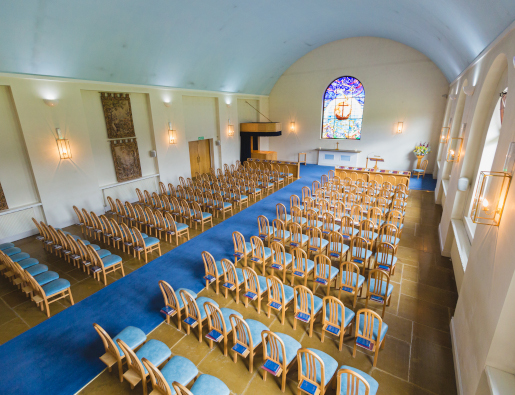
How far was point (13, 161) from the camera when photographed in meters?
7.84

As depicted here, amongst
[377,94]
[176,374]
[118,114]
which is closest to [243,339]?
[176,374]

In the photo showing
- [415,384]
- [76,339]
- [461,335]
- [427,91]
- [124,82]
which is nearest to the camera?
[415,384]

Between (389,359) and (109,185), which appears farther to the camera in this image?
(109,185)

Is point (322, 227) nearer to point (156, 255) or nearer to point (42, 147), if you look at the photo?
point (156, 255)

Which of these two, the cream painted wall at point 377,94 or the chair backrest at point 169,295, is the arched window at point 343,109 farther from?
the chair backrest at point 169,295

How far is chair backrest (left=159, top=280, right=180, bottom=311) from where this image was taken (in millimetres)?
4117

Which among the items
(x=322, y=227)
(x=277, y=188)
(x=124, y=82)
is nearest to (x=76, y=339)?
(x=322, y=227)

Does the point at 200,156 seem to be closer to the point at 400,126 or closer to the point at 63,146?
the point at 63,146

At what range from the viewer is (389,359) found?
3.81 meters

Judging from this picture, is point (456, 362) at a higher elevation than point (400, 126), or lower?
lower

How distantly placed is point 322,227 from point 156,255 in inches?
167

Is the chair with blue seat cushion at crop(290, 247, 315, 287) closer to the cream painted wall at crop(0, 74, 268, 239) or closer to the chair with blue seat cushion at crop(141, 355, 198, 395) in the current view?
the chair with blue seat cushion at crop(141, 355, 198, 395)

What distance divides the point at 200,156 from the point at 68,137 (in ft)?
23.1

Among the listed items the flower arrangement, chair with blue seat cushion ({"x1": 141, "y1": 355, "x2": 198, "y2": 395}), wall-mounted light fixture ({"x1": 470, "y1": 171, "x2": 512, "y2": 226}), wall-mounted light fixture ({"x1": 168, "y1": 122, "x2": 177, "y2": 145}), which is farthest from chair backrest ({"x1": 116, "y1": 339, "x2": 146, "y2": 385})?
the flower arrangement
